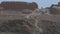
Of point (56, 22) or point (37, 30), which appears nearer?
point (37, 30)

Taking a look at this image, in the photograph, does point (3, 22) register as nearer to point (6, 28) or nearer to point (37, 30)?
point (6, 28)

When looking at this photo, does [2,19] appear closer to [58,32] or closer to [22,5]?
[58,32]

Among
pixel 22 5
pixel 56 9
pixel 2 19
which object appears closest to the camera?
pixel 2 19

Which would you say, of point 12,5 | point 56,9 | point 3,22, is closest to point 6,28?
point 3,22

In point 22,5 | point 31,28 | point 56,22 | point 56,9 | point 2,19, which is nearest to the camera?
point 31,28

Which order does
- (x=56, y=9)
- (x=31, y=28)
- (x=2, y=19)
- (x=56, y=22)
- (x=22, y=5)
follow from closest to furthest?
(x=31, y=28), (x=2, y=19), (x=56, y=22), (x=56, y=9), (x=22, y=5)

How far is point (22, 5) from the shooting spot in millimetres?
16578

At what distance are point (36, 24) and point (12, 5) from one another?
7.11m

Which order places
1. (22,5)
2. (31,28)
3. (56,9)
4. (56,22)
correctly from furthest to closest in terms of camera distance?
1. (22,5)
2. (56,9)
3. (56,22)
4. (31,28)

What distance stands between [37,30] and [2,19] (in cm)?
170

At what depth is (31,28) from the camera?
957 centimetres

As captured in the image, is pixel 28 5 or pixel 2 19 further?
pixel 28 5

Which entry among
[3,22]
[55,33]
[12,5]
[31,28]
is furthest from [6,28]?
[12,5]

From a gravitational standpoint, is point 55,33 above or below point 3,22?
below
